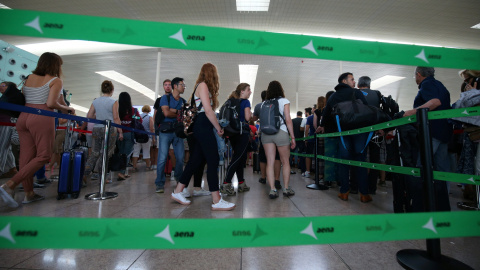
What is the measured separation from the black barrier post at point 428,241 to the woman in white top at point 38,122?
311 centimetres

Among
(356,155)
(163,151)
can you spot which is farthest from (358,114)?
(163,151)

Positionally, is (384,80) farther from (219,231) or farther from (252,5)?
(219,231)

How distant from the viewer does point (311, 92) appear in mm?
14914

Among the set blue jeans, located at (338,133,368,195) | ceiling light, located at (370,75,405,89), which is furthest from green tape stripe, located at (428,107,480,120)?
ceiling light, located at (370,75,405,89)

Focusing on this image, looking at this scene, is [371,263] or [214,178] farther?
[214,178]

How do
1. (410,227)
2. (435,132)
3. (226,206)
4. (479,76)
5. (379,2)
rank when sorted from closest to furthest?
(410,227), (435,132), (226,206), (479,76), (379,2)

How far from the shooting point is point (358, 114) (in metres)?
2.40

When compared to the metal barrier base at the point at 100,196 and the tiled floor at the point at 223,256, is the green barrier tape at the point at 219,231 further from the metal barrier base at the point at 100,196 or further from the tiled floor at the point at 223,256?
the metal barrier base at the point at 100,196

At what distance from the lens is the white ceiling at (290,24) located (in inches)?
267

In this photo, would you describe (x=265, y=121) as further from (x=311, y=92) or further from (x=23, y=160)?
(x=311, y=92)

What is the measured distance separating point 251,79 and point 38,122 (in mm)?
11692

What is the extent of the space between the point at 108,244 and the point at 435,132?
261 centimetres

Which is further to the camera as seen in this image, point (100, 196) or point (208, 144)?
point (100, 196)

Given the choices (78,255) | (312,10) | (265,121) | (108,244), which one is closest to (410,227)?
(108,244)
